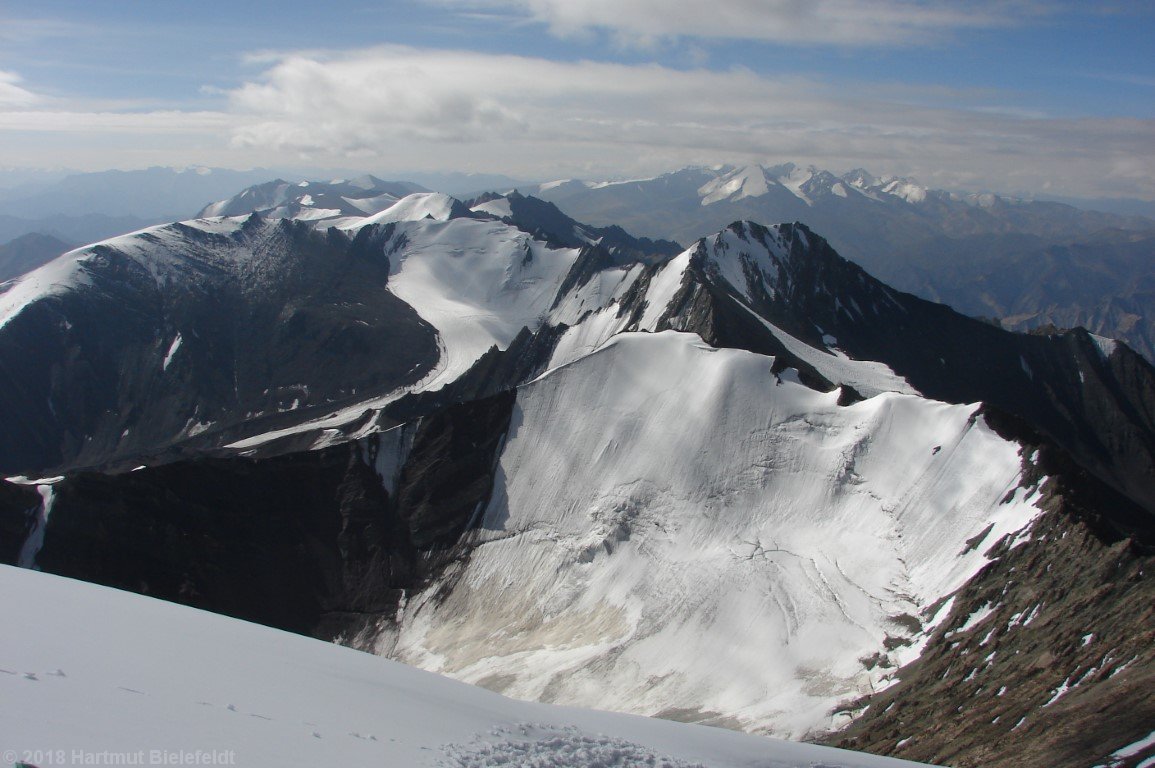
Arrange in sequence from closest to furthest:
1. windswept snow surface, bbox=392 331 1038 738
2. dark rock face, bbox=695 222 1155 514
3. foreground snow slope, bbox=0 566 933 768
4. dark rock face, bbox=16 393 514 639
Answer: foreground snow slope, bbox=0 566 933 768
windswept snow surface, bbox=392 331 1038 738
dark rock face, bbox=16 393 514 639
dark rock face, bbox=695 222 1155 514

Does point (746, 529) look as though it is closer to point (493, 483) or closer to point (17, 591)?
point (493, 483)

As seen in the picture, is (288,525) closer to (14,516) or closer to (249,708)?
(14,516)

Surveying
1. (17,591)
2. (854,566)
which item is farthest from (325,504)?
(17,591)

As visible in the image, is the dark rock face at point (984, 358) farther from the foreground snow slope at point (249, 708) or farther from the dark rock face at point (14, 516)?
the foreground snow slope at point (249, 708)

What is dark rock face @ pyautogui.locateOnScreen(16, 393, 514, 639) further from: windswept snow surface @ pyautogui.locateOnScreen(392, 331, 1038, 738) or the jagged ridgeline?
windswept snow surface @ pyautogui.locateOnScreen(392, 331, 1038, 738)
